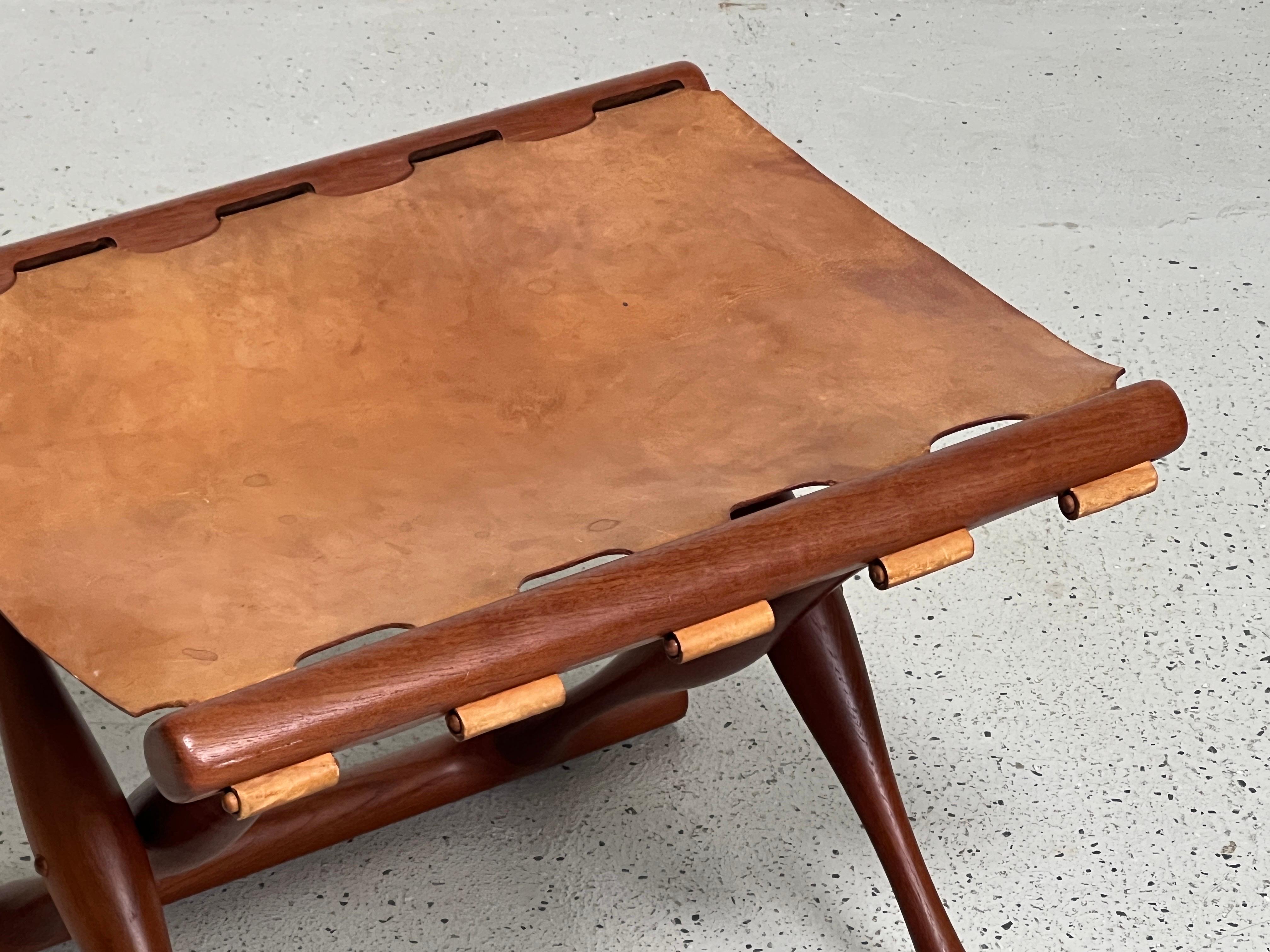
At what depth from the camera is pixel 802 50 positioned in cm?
260

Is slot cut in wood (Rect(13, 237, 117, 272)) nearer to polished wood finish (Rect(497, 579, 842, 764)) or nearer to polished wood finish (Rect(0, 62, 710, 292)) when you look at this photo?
polished wood finish (Rect(0, 62, 710, 292))

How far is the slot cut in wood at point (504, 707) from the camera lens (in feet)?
A: 2.83

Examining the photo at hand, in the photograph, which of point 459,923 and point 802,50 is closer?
point 459,923

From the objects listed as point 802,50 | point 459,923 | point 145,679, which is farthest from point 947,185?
point 145,679

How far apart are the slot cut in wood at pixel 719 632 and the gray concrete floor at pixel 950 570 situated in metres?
0.56

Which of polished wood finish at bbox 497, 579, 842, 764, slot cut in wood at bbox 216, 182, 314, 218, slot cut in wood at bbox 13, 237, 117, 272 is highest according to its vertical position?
slot cut in wood at bbox 13, 237, 117, 272

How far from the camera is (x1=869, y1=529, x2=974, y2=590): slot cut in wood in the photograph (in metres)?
0.94

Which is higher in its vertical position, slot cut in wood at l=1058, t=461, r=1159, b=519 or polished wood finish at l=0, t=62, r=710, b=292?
polished wood finish at l=0, t=62, r=710, b=292

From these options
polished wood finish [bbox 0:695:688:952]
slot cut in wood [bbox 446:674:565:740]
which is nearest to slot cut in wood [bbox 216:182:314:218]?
polished wood finish [bbox 0:695:688:952]

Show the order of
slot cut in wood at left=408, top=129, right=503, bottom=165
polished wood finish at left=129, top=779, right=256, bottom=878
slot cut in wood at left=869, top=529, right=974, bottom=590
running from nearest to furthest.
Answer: slot cut in wood at left=869, top=529, right=974, bottom=590 < polished wood finish at left=129, top=779, right=256, bottom=878 < slot cut in wood at left=408, top=129, right=503, bottom=165

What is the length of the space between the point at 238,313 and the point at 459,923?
54 cm

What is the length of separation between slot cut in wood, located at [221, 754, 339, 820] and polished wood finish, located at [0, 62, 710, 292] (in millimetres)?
555

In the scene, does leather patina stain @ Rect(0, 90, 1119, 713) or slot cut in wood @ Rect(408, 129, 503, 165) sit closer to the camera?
leather patina stain @ Rect(0, 90, 1119, 713)

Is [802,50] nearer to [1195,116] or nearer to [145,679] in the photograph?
[1195,116]
